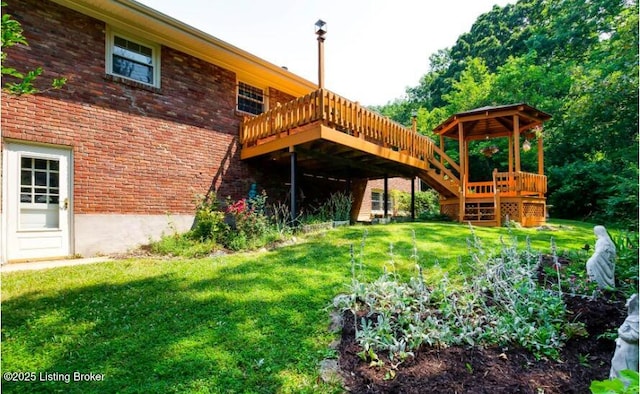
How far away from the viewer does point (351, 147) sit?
7.99 metres

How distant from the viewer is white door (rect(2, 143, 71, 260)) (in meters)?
5.62

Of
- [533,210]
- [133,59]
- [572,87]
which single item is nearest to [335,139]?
[133,59]

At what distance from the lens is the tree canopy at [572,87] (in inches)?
256

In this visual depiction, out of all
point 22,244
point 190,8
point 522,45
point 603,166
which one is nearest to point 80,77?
point 190,8

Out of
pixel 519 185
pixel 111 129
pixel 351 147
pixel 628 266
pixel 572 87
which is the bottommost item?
pixel 628 266

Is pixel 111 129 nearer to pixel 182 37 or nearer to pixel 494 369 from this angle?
pixel 182 37

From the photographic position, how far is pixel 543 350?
2.55 m

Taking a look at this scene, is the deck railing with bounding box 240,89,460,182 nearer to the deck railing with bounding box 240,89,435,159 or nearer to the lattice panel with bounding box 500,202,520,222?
the deck railing with bounding box 240,89,435,159

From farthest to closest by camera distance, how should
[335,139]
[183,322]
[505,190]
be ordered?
[505,190] < [335,139] < [183,322]

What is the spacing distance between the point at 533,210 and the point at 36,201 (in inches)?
532

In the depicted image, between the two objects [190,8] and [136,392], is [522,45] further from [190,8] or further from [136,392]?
[136,392]

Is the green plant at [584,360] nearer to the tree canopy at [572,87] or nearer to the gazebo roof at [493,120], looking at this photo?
the tree canopy at [572,87]

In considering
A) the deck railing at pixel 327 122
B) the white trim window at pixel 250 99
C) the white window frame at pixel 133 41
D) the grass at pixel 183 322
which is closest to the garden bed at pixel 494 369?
the grass at pixel 183 322

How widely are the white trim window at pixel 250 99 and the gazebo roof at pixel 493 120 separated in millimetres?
6903
